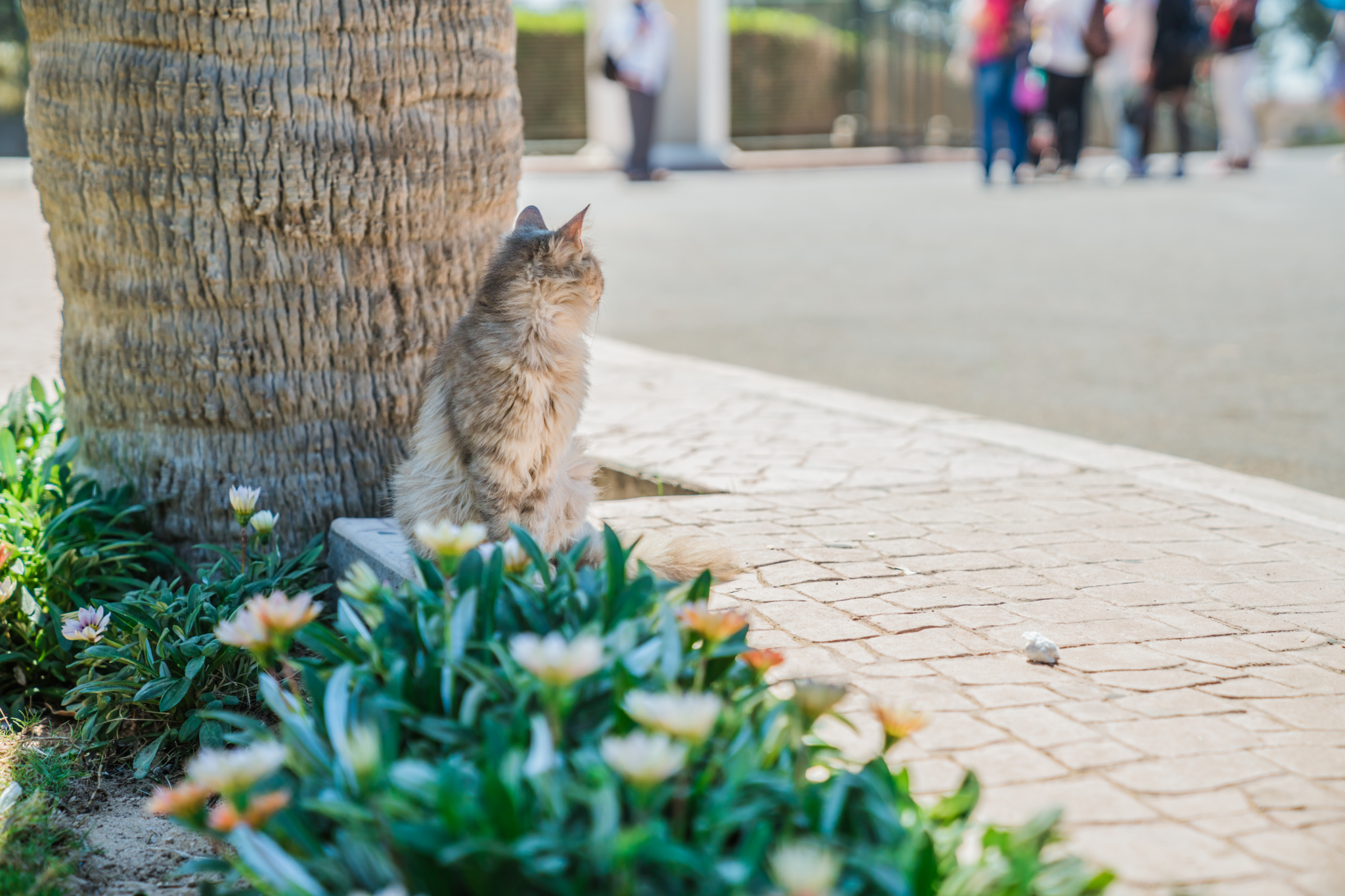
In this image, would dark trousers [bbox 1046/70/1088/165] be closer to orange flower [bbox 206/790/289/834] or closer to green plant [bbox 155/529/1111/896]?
green plant [bbox 155/529/1111/896]

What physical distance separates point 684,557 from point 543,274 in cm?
92

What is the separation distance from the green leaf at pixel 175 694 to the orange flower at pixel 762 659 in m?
1.83

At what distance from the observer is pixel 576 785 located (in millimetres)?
1938

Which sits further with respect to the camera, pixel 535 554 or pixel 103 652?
pixel 103 652

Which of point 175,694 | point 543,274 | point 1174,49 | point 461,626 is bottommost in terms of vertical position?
point 175,694

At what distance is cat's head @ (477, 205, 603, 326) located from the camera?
10.5ft

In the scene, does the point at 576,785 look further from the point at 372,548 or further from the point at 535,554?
the point at 372,548


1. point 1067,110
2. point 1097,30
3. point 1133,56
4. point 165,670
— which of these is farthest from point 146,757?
point 1133,56

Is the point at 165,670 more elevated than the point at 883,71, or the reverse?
the point at 883,71

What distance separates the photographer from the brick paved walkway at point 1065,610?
2412 mm

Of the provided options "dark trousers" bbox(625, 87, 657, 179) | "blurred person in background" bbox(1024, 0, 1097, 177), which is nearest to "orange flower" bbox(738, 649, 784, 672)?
"blurred person in background" bbox(1024, 0, 1097, 177)

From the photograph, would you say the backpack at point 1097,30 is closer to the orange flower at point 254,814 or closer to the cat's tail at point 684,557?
the cat's tail at point 684,557

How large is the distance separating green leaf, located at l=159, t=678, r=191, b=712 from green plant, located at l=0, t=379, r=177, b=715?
47 cm

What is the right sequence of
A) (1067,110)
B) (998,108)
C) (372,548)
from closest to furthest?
(372,548) → (998,108) → (1067,110)
